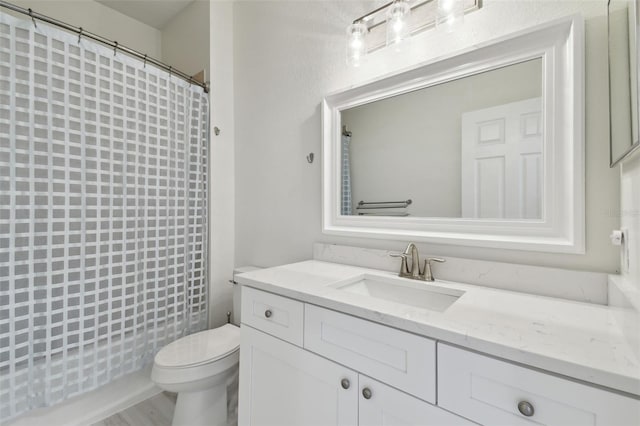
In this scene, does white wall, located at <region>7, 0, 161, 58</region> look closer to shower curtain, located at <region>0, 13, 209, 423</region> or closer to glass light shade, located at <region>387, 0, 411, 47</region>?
shower curtain, located at <region>0, 13, 209, 423</region>

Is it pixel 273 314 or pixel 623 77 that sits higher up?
pixel 623 77

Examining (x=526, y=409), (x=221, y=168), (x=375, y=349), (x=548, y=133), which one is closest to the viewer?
(x=526, y=409)

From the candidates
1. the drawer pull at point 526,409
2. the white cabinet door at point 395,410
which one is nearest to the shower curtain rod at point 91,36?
the white cabinet door at point 395,410

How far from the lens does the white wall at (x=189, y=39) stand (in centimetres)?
201

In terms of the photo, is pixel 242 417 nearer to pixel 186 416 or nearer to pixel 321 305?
pixel 186 416

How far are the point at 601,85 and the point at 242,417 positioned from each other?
1.74 meters

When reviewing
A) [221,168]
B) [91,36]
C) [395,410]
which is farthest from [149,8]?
[395,410]

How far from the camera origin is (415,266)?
1.14 meters

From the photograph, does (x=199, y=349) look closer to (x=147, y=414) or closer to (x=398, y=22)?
(x=147, y=414)

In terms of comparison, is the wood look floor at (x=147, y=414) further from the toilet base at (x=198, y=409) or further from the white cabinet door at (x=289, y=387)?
the white cabinet door at (x=289, y=387)

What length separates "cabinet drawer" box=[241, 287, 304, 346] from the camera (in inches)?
38.8

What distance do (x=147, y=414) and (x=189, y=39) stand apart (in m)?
2.53

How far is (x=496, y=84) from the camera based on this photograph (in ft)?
3.42

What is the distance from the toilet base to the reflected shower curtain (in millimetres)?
1128
